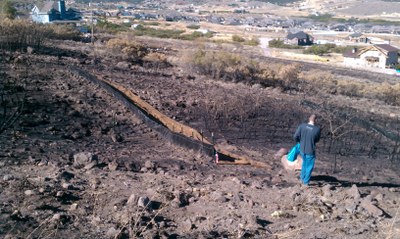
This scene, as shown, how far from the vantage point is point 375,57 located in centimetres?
4947

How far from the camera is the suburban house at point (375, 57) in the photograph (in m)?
Result: 48.6

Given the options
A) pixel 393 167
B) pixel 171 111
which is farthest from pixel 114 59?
pixel 393 167

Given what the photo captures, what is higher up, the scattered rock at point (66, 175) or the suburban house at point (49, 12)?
the suburban house at point (49, 12)

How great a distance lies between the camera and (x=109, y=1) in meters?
135

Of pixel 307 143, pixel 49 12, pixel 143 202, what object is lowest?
pixel 143 202

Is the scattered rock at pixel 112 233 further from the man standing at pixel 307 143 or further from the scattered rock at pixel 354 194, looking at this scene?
the scattered rock at pixel 354 194

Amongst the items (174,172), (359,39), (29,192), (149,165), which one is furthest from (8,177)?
(359,39)

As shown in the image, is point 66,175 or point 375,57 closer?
point 66,175

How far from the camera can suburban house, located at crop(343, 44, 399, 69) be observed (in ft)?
160

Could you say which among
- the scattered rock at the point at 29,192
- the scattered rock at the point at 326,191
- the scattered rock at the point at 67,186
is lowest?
the scattered rock at the point at 326,191

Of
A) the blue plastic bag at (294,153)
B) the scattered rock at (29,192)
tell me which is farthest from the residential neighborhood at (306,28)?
the scattered rock at (29,192)

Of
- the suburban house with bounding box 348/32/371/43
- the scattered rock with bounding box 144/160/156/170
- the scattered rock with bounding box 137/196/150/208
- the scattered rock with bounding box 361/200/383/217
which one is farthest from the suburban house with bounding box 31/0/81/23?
the scattered rock with bounding box 361/200/383/217

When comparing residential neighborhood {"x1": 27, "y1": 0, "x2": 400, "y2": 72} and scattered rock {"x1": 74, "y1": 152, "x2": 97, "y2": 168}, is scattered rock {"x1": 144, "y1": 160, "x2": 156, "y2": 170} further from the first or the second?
residential neighborhood {"x1": 27, "y1": 0, "x2": 400, "y2": 72}

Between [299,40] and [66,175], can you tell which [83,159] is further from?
[299,40]
